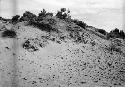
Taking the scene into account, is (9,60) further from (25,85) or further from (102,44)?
(102,44)

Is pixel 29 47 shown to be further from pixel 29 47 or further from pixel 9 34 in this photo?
pixel 9 34

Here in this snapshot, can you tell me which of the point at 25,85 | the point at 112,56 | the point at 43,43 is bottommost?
the point at 25,85

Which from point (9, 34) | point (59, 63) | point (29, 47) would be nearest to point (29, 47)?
point (29, 47)

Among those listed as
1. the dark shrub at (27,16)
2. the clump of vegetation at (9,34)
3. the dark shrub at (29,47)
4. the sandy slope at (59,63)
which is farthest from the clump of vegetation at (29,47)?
the dark shrub at (27,16)

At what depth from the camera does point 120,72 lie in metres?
22.6

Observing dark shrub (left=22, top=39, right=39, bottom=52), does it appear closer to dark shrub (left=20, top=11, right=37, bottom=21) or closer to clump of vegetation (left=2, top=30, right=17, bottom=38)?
clump of vegetation (left=2, top=30, right=17, bottom=38)

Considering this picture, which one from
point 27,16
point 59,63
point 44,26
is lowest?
point 59,63

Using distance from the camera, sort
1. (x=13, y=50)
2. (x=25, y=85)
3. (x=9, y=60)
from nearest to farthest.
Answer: (x=25, y=85) → (x=9, y=60) → (x=13, y=50)

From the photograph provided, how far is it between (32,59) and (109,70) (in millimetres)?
8185

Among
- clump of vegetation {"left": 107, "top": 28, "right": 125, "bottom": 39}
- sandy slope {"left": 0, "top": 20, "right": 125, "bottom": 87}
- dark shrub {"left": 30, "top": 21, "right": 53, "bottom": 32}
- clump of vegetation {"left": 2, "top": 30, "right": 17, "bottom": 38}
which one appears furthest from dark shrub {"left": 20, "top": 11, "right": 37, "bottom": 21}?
clump of vegetation {"left": 107, "top": 28, "right": 125, "bottom": 39}

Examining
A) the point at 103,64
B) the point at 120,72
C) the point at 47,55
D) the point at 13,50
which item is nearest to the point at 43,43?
the point at 47,55

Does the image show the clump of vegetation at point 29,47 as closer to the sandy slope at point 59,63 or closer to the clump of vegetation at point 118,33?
the sandy slope at point 59,63

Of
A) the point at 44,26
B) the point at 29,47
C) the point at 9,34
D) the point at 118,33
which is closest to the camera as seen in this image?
the point at 29,47

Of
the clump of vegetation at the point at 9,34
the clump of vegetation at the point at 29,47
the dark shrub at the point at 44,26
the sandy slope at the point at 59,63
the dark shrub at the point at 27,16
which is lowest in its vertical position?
the sandy slope at the point at 59,63
